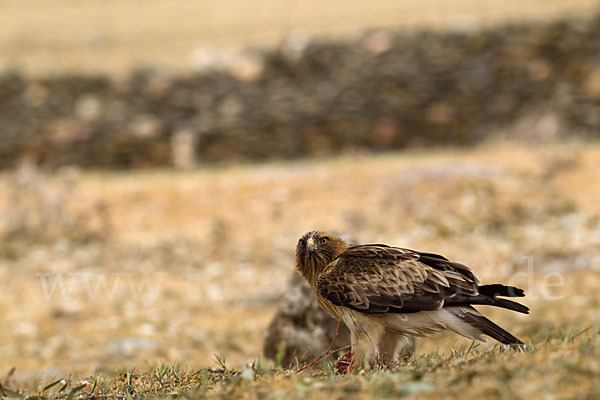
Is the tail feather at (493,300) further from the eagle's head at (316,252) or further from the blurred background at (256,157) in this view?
the blurred background at (256,157)

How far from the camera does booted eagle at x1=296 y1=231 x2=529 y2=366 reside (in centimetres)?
334

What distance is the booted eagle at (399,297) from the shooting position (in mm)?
3344

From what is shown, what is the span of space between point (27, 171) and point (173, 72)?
25.7 ft

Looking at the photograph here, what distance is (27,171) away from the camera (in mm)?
11430

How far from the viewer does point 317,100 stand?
17719 millimetres

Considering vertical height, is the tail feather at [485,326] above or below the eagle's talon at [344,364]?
above

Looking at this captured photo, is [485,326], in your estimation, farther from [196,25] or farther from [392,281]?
[196,25]

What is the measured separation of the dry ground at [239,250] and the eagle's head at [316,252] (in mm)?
706

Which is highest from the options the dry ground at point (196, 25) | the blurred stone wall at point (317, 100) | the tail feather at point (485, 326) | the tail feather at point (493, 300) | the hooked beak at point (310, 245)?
the dry ground at point (196, 25)

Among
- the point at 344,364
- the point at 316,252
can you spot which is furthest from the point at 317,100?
the point at 344,364

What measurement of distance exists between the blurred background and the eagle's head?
2.16 m

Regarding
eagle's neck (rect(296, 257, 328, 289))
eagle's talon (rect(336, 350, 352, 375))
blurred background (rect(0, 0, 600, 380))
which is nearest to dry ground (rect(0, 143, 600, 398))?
blurred background (rect(0, 0, 600, 380))

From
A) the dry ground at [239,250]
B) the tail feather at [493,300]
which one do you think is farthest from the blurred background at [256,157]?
the tail feather at [493,300]

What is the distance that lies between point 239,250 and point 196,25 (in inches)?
504
